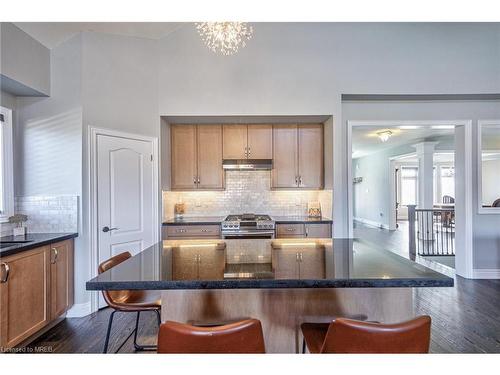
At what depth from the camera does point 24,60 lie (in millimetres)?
2625

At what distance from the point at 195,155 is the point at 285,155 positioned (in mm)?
1331

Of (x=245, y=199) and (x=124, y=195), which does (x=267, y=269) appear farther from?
(x=245, y=199)

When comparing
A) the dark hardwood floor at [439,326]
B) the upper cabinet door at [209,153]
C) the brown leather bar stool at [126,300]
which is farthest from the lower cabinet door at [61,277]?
the upper cabinet door at [209,153]

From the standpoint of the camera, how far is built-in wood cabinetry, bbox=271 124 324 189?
3891 millimetres

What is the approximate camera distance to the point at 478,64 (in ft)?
11.5

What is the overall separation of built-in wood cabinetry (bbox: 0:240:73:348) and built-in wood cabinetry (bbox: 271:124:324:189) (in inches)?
107

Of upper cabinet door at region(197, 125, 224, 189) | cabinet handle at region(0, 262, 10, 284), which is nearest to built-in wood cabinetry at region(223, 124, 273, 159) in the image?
upper cabinet door at region(197, 125, 224, 189)

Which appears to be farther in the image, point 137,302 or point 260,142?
point 260,142

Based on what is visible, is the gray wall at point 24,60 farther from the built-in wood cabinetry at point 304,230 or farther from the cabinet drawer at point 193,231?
the built-in wood cabinetry at point 304,230

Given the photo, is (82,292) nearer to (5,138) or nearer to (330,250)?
(5,138)

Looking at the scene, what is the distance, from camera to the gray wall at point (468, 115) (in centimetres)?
378

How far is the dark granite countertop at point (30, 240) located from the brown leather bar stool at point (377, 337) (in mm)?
2369

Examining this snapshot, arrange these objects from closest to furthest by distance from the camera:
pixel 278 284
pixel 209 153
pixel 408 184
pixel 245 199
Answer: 1. pixel 278 284
2. pixel 209 153
3. pixel 245 199
4. pixel 408 184

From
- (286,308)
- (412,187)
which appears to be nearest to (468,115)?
(286,308)
